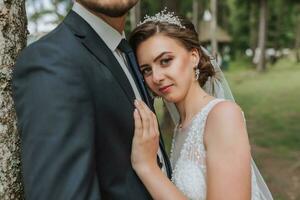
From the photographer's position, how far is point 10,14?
7.49ft

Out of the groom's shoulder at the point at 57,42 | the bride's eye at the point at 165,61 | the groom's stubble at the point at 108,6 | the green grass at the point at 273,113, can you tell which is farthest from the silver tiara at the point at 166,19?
the green grass at the point at 273,113

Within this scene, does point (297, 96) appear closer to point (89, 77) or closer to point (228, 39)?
point (89, 77)

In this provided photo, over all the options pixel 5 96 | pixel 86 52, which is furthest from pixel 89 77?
pixel 5 96

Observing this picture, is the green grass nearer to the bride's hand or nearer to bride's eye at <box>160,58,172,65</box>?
bride's eye at <box>160,58,172,65</box>

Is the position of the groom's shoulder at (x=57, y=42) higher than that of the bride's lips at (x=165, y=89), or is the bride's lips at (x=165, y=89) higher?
the groom's shoulder at (x=57, y=42)

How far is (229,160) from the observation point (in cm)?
238

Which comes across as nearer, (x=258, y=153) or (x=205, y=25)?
(x=258, y=153)

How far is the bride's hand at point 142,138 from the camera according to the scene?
2.09m

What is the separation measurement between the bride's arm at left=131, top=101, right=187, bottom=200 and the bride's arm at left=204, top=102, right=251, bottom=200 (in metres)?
0.23

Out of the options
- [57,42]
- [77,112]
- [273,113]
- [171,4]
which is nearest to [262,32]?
[273,113]

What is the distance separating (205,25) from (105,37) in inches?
2081

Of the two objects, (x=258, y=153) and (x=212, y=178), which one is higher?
Result: (x=212, y=178)

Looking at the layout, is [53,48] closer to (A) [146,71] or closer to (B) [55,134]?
(B) [55,134]

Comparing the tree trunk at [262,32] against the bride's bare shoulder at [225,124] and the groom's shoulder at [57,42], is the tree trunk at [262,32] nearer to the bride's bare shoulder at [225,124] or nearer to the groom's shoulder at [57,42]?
the bride's bare shoulder at [225,124]
